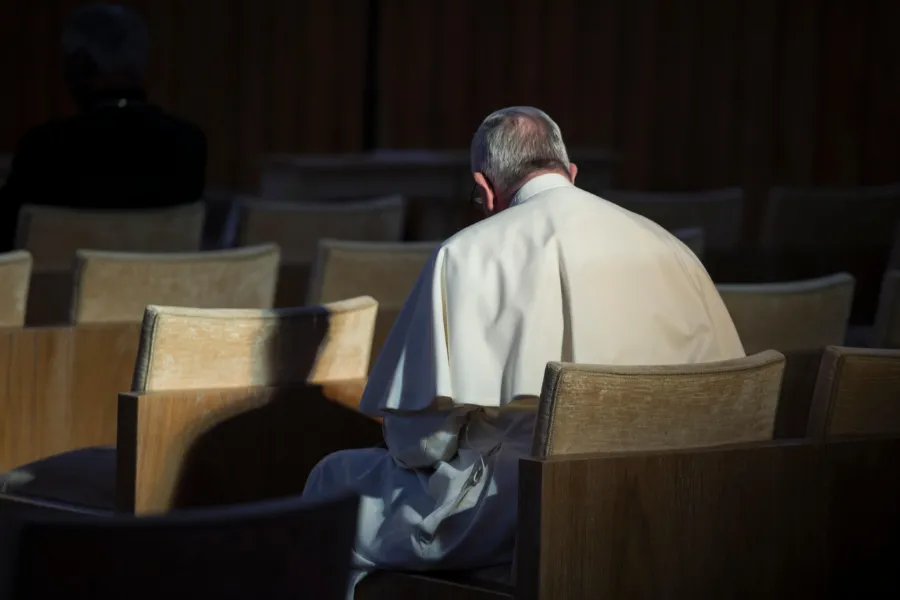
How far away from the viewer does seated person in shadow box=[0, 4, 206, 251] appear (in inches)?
213

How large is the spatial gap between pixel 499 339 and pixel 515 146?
1.28 feet

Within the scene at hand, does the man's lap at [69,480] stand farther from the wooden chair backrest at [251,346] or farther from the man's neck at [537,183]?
the man's neck at [537,183]

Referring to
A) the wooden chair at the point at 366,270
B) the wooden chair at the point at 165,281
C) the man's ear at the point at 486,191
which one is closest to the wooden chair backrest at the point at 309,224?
the wooden chair at the point at 366,270

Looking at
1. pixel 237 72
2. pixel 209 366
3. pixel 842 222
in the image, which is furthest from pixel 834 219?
pixel 237 72

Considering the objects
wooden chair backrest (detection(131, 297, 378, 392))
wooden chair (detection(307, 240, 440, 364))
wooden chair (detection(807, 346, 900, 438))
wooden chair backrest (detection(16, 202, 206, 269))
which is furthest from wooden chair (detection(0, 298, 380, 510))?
wooden chair backrest (detection(16, 202, 206, 269))

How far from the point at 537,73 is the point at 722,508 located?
26.5 feet

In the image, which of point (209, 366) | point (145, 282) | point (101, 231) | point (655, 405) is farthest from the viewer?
point (101, 231)

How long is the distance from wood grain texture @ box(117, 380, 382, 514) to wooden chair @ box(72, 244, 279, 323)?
0.80m

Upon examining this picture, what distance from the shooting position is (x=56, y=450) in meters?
4.11

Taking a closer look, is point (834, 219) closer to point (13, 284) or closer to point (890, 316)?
point (890, 316)

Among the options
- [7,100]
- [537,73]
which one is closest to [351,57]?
[537,73]

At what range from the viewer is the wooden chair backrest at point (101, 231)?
4.92 m

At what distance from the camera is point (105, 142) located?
18.1 ft

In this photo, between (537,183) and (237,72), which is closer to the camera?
(537,183)
